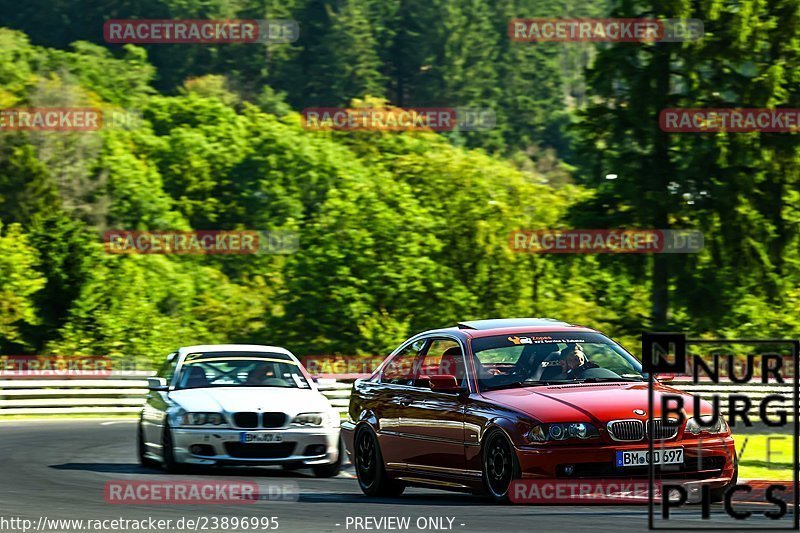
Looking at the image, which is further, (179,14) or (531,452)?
(179,14)

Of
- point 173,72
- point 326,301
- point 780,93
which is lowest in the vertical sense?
point 326,301

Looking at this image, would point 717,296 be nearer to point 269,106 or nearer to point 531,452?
point 531,452

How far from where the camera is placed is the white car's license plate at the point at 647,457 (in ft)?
36.4

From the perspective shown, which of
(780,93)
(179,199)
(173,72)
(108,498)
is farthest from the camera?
(173,72)

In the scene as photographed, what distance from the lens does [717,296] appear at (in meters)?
39.0

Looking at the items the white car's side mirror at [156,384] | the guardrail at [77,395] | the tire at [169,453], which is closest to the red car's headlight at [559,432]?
the tire at [169,453]

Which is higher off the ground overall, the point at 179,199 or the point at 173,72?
the point at 173,72

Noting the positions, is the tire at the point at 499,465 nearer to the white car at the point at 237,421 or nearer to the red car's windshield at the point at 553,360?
the red car's windshield at the point at 553,360

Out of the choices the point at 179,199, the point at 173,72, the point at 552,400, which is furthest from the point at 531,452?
the point at 173,72

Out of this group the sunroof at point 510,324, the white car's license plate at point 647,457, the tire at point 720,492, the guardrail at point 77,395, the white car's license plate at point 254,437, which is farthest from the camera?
the guardrail at point 77,395

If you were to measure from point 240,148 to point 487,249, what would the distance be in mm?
45299

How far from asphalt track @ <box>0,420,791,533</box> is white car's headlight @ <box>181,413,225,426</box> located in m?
0.53

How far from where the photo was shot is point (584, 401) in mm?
11438

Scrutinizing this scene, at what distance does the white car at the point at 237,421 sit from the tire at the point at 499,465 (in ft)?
13.6
